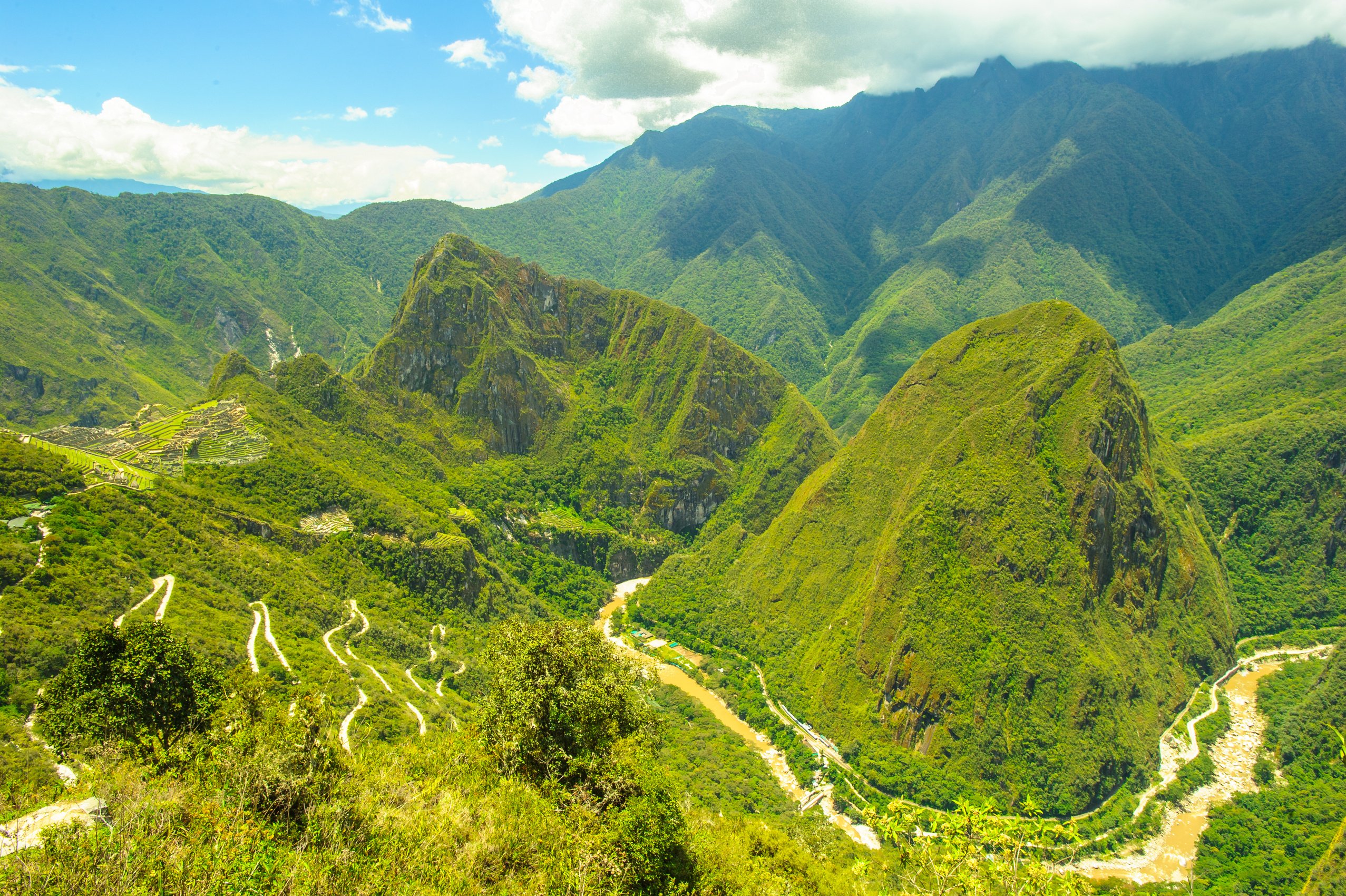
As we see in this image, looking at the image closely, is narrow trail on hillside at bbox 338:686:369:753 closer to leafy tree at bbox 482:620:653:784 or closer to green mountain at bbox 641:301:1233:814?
leafy tree at bbox 482:620:653:784

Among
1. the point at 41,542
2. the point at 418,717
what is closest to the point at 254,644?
the point at 418,717

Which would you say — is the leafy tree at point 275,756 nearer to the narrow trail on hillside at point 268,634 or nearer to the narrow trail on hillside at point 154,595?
the narrow trail on hillside at point 154,595

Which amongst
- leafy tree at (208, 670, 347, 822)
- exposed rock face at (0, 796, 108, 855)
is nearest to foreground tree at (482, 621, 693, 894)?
leafy tree at (208, 670, 347, 822)

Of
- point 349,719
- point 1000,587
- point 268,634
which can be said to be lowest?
point 349,719

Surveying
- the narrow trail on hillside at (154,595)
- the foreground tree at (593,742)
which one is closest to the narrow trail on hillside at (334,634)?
the narrow trail on hillside at (154,595)

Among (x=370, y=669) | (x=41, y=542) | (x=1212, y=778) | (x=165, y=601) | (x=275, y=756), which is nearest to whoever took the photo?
(x=275, y=756)

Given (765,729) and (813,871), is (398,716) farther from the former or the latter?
(765,729)

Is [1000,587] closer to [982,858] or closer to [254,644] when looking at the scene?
[982,858]
